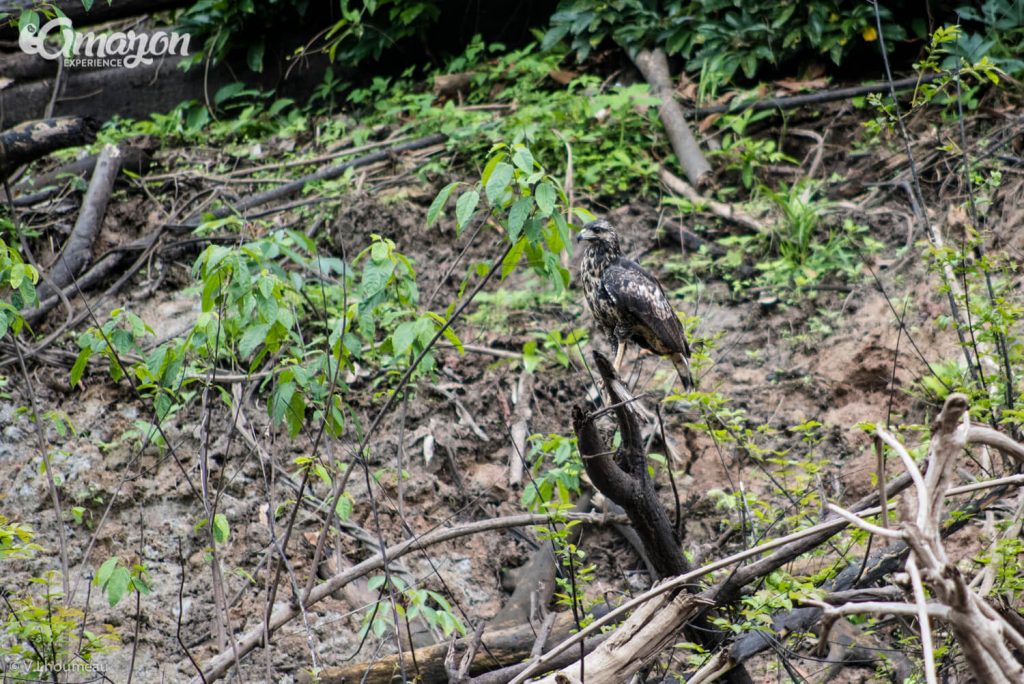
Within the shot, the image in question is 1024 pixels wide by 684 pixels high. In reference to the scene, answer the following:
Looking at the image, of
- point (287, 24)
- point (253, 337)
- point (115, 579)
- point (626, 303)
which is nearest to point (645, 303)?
point (626, 303)

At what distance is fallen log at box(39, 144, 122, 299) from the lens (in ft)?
21.9

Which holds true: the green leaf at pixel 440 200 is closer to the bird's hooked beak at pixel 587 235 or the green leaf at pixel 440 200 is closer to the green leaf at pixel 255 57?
the bird's hooked beak at pixel 587 235

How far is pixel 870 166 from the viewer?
23.1 feet

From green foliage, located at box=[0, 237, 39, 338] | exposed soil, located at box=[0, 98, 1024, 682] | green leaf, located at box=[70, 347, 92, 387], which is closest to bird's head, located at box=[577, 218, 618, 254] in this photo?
exposed soil, located at box=[0, 98, 1024, 682]

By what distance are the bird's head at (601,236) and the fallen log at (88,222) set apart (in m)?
3.65

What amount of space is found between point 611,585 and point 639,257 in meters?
2.65

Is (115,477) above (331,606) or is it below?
above

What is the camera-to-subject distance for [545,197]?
117 inches

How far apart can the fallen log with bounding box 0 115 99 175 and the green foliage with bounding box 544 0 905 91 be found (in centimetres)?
374

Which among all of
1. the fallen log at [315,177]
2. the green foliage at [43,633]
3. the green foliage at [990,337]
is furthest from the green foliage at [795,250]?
the green foliage at [43,633]

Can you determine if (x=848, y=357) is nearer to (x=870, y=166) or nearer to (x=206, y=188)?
(x=870, y=166)

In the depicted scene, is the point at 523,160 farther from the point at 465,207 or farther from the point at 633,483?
the point at 633,483

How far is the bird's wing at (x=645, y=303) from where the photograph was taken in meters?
4.77

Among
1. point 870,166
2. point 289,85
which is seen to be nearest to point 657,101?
point 870,166
